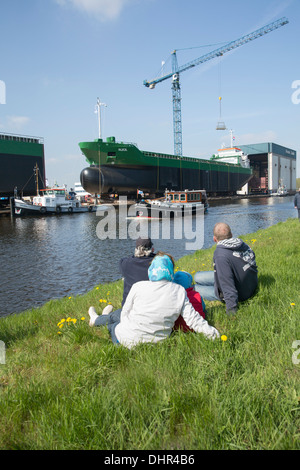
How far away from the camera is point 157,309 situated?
298cm

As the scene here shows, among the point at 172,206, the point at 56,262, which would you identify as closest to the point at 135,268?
the point at 56,262

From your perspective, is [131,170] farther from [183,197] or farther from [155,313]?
[155,313]

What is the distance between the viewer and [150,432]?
6.52 ft

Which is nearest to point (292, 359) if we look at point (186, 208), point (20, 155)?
point (186, 208)

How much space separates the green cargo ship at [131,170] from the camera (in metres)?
43.4

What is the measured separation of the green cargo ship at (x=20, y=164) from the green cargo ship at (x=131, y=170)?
8.41 meters

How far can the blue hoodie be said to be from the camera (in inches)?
154

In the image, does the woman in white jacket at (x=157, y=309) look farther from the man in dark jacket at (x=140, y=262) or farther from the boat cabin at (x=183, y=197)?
the boat cabin at (x=183, y=197)

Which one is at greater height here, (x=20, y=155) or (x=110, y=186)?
(x=20, y=155)

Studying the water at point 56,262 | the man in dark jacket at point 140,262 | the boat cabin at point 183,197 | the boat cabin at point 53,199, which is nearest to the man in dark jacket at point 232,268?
the man in dark jacket at point 140,262

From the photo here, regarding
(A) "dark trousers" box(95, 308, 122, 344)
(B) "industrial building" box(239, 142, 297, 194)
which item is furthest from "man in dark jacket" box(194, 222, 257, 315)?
(B) "industrial building" box(239, 142, 297, 194)

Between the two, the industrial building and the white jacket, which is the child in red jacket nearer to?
the white jacket
